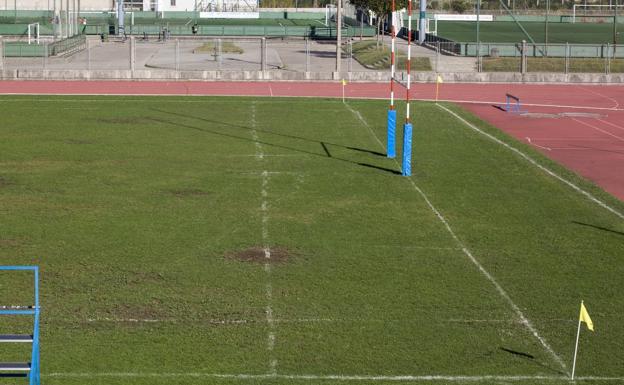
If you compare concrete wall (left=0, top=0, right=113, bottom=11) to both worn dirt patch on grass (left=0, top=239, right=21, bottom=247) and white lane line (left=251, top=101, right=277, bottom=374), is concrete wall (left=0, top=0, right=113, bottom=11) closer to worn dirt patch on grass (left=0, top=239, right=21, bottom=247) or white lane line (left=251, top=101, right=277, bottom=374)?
white lane line (left=251, top=101, right=277, bottom=374)

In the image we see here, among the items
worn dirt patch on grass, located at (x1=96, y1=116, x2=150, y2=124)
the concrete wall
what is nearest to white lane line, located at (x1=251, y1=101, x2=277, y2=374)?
worn dirt patch on grass, located at (x1=96, y1=116, x2=150, y2=124)

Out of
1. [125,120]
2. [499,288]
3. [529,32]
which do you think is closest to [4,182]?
[125,120]

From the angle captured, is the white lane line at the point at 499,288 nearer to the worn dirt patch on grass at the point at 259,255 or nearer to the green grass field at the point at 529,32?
the worn dirt patch on grass at the point at 259,255

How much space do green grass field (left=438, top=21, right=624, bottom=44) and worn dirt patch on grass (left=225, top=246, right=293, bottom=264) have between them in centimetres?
5964

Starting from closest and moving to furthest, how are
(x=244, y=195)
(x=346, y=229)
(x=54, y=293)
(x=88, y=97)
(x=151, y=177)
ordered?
(x=54, y=293)
(x=346, y=229)
(x=244, y=195)
(x=151, y=177)
(x=88, y=97)

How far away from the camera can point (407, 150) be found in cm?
2609

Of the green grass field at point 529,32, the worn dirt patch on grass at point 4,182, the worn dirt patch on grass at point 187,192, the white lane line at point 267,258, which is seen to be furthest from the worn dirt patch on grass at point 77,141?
the green grass field at point 529,32

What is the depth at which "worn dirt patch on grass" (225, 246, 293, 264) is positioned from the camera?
1839cm

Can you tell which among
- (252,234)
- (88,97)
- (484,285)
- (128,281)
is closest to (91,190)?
(252,234)

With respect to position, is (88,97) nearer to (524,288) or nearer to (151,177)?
(151,177)

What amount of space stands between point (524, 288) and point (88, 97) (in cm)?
3001

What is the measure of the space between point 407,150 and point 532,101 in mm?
20967

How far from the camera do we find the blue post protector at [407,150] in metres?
25.9

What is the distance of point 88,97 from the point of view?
43.6 m
